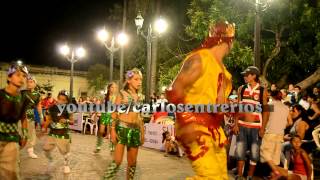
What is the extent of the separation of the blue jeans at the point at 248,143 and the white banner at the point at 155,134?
5.94 m

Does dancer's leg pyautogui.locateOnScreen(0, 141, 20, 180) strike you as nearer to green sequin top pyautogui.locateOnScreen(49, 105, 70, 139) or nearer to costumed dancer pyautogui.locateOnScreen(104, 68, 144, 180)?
costumed dancer pyautogui.locateOnScreen(104, 68, 144, 180)

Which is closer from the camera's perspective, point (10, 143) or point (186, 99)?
point (186, 99)

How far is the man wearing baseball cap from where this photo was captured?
8.57m

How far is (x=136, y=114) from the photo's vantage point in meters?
7.43

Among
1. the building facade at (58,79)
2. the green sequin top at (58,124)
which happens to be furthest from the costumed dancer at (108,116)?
the building facade at (58,79)

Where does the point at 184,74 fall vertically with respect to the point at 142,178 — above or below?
above

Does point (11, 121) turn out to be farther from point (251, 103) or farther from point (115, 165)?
point (251, 103)

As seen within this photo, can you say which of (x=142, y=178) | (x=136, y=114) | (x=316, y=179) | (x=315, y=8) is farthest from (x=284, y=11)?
(x=136, y=114)

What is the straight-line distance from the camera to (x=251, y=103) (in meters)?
8.57

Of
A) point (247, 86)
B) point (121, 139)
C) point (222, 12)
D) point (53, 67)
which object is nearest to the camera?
point (121, 139)

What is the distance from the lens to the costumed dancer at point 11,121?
6.04 meters

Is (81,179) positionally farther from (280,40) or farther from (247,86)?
(280,40)

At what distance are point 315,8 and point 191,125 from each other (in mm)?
14346

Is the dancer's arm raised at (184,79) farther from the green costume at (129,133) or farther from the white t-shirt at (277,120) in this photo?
the white t-shirt at (277,120)
